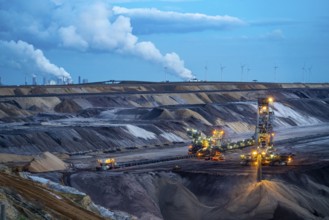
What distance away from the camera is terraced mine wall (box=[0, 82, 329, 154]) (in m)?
77.2

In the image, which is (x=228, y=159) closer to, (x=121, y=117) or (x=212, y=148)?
(x=212, y=148)

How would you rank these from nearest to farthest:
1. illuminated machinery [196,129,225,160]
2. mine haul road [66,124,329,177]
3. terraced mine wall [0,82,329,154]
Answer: mine haul road [66,124,329,177] < illuminated machinery [196,129,225,160] < terraced mine wall [0,82,329,154]

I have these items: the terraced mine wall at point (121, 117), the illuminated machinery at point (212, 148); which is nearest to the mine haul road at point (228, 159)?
the illuminated machinery at point (212, 148)

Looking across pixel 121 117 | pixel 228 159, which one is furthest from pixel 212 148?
pixel 121 117

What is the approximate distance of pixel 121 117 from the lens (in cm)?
10906

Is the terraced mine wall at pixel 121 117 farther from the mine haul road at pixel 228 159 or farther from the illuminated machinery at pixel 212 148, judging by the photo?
the illuminated machinery at pixel 212 148

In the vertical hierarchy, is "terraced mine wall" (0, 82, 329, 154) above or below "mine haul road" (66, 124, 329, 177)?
above

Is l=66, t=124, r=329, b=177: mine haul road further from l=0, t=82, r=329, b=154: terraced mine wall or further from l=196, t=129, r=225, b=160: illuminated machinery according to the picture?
l=0, t=82, r=329, b=154: terraced mine wall

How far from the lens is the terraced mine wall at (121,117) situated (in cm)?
7722

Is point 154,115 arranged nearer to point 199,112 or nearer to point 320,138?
point 199,112

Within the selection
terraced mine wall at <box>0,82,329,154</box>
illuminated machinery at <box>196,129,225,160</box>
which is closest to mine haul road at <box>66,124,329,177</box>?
illuminated machinery at <box>196,129,225,160</box>

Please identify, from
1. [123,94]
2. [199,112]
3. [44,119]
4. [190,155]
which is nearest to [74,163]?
[190,155]

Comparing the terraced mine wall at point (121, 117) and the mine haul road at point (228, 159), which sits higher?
the terraced mine wall at point (121, 117)

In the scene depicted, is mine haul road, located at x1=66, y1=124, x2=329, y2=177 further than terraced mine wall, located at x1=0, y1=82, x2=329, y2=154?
No
